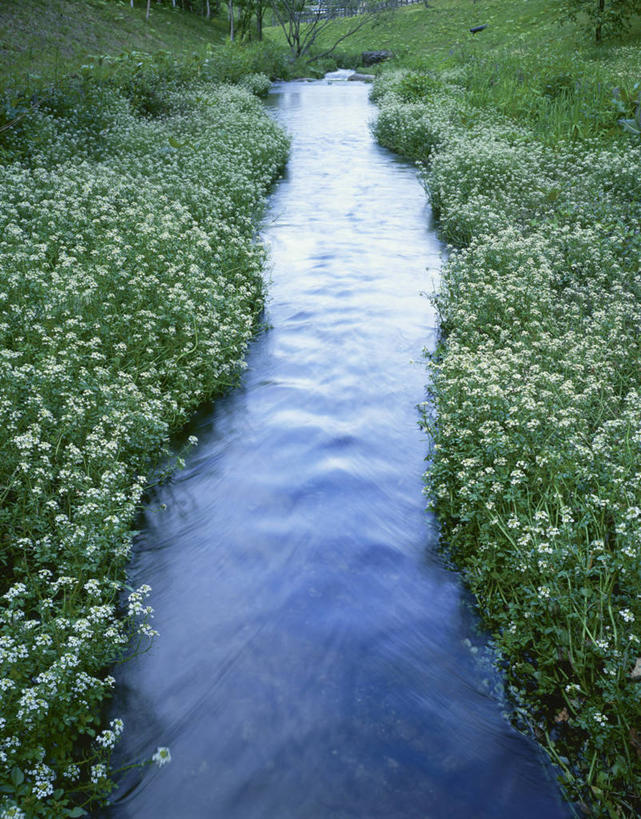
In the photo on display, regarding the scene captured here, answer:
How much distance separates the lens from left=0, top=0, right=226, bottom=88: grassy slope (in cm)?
2023

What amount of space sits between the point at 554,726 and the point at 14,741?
3.04 metres

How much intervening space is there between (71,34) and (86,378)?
30.9 metres

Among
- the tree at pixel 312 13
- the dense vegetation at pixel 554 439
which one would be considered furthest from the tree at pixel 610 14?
the tree at pixel 312 13

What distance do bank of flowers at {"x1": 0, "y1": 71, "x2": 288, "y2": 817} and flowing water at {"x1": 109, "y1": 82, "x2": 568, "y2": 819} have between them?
16.1 inches

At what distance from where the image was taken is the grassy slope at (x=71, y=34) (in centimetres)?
2023

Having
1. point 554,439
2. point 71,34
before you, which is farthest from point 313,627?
point 71,34

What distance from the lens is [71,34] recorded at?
1176 inches

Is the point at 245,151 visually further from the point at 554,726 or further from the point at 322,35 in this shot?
the point at 322,35

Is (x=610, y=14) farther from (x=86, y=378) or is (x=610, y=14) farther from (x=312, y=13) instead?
(x=312, y=13)

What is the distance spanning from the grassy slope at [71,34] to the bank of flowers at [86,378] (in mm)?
5115

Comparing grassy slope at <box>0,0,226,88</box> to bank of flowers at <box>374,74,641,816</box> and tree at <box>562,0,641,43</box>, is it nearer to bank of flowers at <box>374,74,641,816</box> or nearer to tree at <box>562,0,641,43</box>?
bank of flowers at <box>374,74,641,816</box>

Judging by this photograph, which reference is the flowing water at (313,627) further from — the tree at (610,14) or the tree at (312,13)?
the tree at (312,13)

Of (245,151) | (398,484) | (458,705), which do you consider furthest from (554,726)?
(245,151)

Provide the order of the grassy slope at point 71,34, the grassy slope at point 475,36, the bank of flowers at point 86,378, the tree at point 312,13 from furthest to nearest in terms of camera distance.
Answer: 1. the tree at point 312,13
2. the grassy slope at point 475,36
3. the grassy slope at point 71,34
4. the bank of flowers at point 86,378
